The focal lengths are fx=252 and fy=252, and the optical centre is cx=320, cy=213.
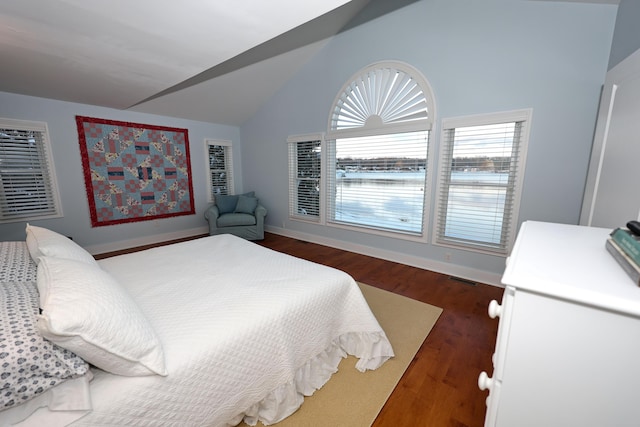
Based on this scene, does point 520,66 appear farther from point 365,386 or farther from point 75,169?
point 75,169

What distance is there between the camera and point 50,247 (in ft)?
4.43

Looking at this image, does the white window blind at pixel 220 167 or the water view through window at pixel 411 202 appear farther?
the white window blind at pixel 220 167

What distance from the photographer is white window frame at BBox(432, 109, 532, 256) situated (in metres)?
2.55

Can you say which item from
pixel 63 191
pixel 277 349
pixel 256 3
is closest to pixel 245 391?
pixel 277 349

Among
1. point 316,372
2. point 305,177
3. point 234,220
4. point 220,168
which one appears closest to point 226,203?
point 234,220

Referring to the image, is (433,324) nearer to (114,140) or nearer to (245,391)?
(245,391)

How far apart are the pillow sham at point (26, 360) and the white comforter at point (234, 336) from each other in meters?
0.12

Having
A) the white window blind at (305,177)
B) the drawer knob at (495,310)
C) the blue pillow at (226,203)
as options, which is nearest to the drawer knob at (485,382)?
the drawer knob at (495,310)

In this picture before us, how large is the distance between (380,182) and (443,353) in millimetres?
2344

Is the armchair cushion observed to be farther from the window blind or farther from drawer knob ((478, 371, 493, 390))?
drawer knob ((478, 371, 493, 390))

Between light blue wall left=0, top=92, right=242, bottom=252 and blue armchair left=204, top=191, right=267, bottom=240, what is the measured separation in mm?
740

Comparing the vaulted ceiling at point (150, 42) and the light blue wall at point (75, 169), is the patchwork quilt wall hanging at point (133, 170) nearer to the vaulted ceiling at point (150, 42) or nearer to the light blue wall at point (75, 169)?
the light blue wall at point (75, 169)

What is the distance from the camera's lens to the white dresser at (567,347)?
1.83 feet

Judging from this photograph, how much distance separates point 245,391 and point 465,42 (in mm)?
3672
